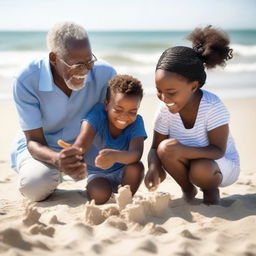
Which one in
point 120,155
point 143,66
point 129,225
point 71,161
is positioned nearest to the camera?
point 129,225

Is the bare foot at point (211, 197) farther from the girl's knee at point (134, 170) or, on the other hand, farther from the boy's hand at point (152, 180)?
the girl's knee at point (134, 170)

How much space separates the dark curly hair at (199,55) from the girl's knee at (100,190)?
92 cm

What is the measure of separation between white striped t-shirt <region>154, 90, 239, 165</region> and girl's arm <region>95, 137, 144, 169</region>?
0.23m

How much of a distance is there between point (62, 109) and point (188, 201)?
3.85 ft

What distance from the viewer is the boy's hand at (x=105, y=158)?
3.28 metres

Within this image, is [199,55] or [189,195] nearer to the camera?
[199,55]

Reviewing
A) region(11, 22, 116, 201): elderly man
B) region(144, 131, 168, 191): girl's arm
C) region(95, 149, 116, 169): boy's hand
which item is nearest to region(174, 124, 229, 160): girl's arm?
region(144, 131, 168, 191): girl's arm

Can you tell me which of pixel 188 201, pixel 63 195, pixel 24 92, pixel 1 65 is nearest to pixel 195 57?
pixel 188 201

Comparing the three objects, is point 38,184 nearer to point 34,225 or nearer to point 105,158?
point 105,158

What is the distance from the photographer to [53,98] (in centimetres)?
378

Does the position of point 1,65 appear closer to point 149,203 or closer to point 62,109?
point 62,109

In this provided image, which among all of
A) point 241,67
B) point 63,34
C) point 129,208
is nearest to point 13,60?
point 241,67

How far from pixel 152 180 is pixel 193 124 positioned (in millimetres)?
498

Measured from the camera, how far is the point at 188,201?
361 cm
